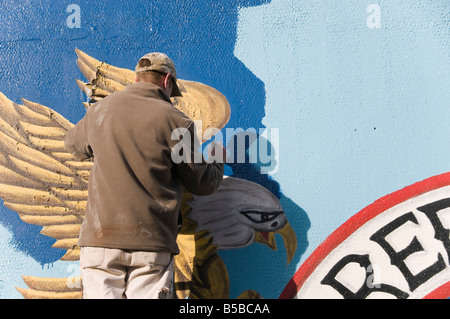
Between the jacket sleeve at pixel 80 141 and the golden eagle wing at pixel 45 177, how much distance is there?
469 mm

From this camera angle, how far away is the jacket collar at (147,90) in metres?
2.02

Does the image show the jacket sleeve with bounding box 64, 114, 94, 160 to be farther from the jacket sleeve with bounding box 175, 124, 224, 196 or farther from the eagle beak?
the eagle beak

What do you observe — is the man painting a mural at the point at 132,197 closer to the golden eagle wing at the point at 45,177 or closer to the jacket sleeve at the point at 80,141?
the jacket sleeve at the point at 80,141

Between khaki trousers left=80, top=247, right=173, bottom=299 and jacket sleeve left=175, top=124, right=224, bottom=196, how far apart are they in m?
0.33

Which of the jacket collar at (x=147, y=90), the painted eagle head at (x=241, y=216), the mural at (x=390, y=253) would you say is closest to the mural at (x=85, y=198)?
the painted eagle head at (x=241, y=216)

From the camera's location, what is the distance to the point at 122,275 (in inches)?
75.5

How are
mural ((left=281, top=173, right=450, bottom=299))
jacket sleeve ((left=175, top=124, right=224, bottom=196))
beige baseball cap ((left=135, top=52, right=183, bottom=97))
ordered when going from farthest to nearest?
mural ((left=281, top=173, right=450, bottom=299)) → beige baseball cap ((left=135, top=52, right=183, bottom=97)) → jacket sleeve ((left=175, top=124, right=224, bottom=196))

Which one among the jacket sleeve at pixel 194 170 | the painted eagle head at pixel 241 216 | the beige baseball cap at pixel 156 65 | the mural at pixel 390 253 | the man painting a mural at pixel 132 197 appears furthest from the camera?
the painted eagle head at pixel 241 216

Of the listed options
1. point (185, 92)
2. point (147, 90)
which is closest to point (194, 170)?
point (147, 90)

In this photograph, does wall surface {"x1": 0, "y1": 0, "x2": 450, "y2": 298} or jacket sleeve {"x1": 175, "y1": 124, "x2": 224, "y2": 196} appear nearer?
jacket sleeve {"x1": 175, "y1": 124, "x2": 224, "y2": 196}

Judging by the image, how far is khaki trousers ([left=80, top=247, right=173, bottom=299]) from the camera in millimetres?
1877

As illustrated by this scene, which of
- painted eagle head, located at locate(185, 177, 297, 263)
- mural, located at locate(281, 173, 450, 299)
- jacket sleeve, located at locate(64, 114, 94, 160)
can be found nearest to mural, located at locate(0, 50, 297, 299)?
painted eagle head, located at locate(185, 177, 297, 263)

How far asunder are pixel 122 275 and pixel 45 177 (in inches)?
39.2
